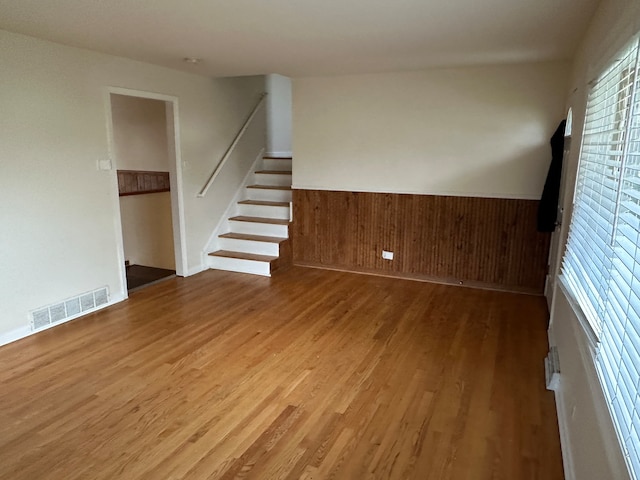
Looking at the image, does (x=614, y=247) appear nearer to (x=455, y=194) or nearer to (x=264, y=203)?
(x=455, y=194)

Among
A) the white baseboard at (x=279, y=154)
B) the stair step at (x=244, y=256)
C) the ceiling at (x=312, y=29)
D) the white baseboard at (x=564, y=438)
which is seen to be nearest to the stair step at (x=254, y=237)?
the stair step at (x=244, y=256)

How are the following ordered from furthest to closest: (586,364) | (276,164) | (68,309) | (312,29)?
(276,164), (68,309), (312,29), (586,364)

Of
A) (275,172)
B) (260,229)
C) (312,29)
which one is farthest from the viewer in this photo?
(275,172)

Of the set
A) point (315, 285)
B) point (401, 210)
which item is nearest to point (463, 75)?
point (401, 210)

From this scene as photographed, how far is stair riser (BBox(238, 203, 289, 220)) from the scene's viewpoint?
5738mm

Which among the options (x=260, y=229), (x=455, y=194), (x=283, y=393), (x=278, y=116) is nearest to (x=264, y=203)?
(x=260, y=229)

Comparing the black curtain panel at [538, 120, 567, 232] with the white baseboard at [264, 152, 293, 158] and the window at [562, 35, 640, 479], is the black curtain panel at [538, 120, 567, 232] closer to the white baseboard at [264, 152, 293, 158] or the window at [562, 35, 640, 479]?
the window at [562, 35, 640, 479]

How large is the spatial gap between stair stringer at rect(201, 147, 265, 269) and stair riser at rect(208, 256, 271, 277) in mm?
129

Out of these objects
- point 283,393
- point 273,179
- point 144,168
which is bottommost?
point 283,393

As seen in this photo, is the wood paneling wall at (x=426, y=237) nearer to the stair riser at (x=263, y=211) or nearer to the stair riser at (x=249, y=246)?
the stair riser at (x=263, y=211)

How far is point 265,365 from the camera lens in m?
3.03

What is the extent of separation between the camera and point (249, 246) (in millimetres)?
5496

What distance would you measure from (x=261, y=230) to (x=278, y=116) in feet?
6.88

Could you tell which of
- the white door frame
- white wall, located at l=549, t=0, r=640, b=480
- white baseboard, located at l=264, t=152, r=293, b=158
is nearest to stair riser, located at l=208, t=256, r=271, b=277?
the white door frame
